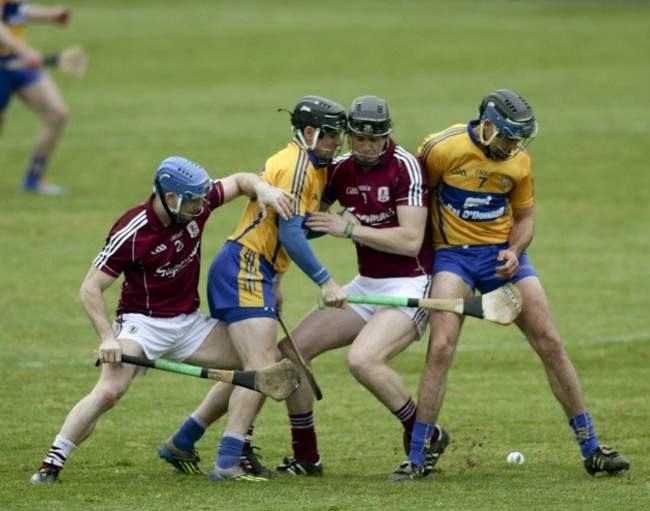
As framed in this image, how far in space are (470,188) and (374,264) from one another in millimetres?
817

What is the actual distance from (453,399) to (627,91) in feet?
61.4

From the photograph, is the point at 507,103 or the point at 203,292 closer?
the point at 507,103

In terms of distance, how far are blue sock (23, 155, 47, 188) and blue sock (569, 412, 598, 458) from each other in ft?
38.9

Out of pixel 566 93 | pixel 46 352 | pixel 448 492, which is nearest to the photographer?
pixel 448 492

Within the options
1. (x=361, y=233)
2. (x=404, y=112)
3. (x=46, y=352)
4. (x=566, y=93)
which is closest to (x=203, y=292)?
(x=46, y=352)

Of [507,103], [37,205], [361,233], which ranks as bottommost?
[37,205]

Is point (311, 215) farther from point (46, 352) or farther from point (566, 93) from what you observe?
point (566, 93)

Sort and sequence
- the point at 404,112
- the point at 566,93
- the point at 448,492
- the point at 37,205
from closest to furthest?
1. the point at 448,492
2. the point at 37,205
3. the point at 404,112
4. the point at 566,93

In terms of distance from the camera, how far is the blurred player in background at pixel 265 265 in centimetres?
864

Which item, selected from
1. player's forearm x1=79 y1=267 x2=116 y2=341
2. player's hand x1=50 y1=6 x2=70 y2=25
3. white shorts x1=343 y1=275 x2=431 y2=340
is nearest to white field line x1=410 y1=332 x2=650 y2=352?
white shorts x1=343 y1=275 x2=431 y2=340

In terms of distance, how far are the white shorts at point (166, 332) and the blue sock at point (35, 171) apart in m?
10.9

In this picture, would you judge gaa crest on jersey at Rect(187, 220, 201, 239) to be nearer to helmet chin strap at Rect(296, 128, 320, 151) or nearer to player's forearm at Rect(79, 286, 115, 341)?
player's forearm at Rect(79, 286, 115, 341)

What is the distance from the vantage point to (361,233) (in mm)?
8742

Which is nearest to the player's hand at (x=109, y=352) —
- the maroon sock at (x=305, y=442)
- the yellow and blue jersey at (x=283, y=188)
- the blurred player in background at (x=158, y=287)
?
the blurred player in background at (x=158, y=287)
